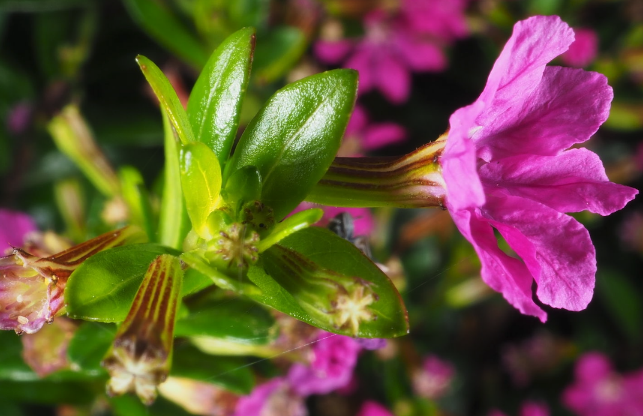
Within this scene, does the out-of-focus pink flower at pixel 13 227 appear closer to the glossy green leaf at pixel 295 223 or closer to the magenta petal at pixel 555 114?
the glossy green leaf at pixel 295 223

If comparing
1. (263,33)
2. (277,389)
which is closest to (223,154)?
(277,389)

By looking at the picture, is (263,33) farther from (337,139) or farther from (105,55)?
(337,139)

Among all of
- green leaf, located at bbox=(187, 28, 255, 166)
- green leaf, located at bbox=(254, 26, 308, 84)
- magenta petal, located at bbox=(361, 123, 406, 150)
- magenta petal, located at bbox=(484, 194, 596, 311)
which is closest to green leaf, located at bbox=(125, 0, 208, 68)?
green leaf, located at bbox=(254, 26, 308, 84)

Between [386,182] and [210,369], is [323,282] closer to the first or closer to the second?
[386,182]

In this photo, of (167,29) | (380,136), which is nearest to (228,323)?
(167,29)

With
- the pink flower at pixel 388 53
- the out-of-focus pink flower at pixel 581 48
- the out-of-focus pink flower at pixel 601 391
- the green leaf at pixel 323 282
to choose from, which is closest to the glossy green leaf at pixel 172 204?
the green leaf at pixel 323 282

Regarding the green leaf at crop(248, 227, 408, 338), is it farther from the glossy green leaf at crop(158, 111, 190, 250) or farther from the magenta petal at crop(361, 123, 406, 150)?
the magenta petal at crop(361, 123, 406, 150)
